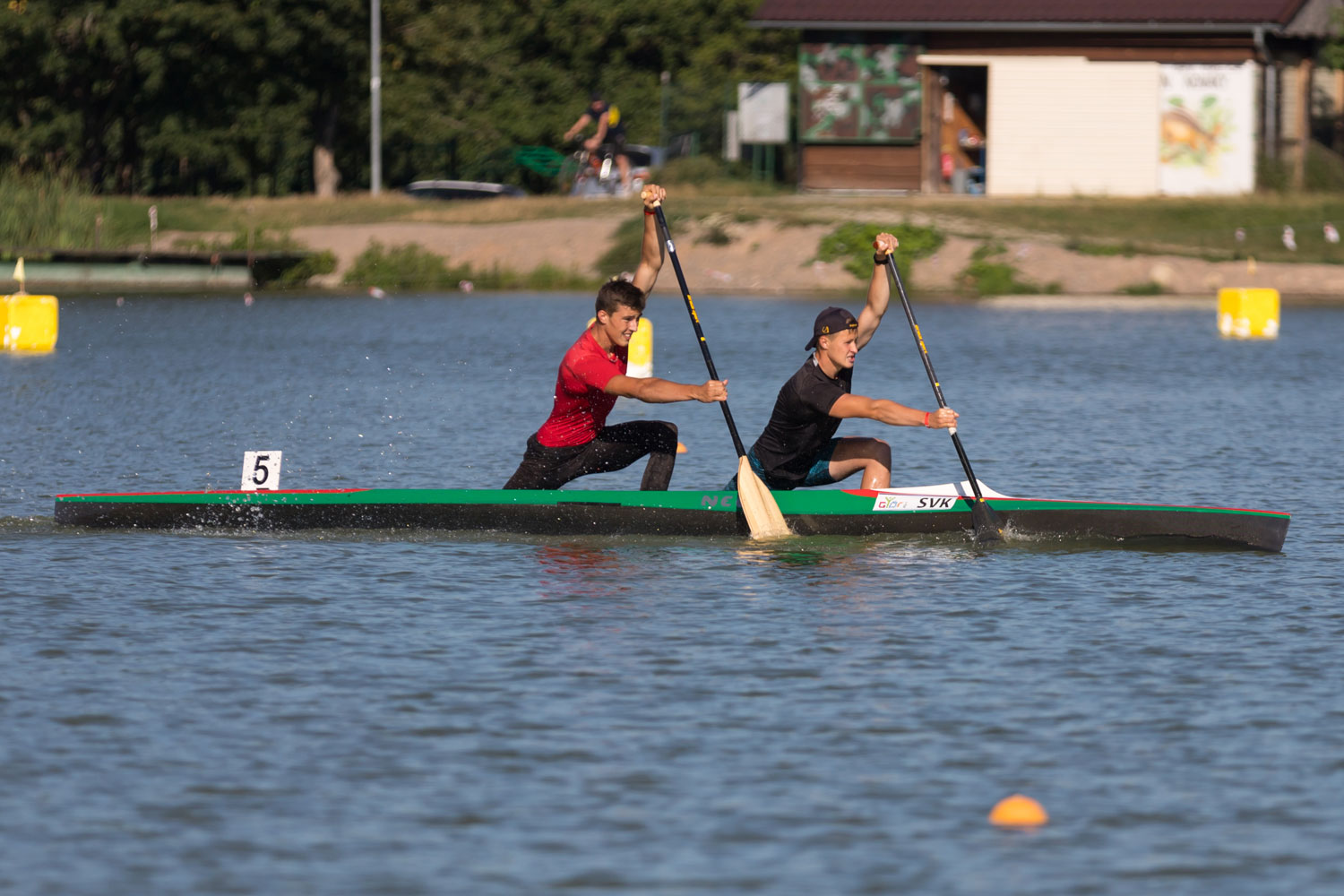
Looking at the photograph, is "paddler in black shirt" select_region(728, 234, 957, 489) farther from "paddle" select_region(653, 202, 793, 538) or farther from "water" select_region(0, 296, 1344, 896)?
"water" select_region(0, 296, 1344, 896)

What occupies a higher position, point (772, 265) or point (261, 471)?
point (772, 265)

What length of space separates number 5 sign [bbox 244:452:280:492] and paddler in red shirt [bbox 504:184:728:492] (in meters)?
1.41

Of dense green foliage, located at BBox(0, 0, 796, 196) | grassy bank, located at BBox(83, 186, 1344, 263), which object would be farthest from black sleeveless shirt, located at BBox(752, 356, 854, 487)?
dense green foliage, located at BBox(0, 0, 796, 196)

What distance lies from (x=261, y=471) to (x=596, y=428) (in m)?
2.05

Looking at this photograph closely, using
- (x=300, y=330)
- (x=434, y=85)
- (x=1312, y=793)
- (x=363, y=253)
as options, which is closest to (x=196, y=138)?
(x=434, y=85)

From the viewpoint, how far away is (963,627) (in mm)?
10266

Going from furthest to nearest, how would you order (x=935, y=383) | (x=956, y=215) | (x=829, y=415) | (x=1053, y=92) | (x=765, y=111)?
1. (x=765, y=111)
2. (x=1053, y=92)
3. (x=956, y=215)
4. (x=935, y=383)
5. (x=829, y=415)

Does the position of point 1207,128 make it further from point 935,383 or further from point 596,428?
point 596,428

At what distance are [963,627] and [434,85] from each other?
42.5 metres

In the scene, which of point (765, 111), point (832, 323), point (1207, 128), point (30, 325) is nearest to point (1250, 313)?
point (1207, 128)

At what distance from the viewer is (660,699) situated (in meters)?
8.79

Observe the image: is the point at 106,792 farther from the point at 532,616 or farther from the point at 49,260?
the point at 49,260

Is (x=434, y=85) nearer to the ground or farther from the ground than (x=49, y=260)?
farther from the ground

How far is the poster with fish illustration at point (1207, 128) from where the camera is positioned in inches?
1665
